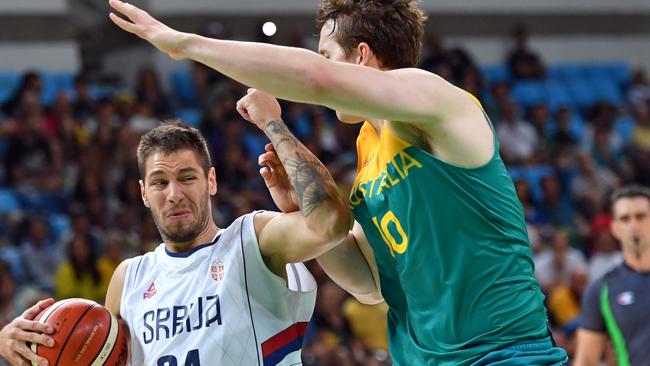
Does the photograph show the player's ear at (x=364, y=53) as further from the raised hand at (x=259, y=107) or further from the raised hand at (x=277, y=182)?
the raised hand at (x=277, y=182)

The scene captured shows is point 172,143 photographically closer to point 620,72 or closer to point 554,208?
point 554,208

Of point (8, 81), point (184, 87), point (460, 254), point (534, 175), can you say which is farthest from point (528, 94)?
point (460, 254)

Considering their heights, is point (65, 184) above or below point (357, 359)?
above

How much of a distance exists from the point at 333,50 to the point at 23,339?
65.1 inches

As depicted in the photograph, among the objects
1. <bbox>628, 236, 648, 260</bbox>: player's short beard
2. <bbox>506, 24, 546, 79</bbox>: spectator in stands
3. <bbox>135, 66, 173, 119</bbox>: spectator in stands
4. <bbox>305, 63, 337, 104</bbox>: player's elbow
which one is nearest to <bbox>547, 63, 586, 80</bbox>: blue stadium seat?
<bbox>506, 24, 546, 79</bbox>: spectator in stands

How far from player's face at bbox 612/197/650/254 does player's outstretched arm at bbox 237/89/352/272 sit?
133 inches

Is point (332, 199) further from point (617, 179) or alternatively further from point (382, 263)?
point (617, 179)

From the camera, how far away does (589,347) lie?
6.91 m

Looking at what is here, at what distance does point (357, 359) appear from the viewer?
31.1ft

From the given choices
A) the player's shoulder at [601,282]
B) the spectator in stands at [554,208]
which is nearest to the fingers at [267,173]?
the player's shoulder at [601,282]

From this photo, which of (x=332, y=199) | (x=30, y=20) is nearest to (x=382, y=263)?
(x=332, y=199)

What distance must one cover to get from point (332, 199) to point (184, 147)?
74 centimetres

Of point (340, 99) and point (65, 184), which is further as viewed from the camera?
point (65, 184)

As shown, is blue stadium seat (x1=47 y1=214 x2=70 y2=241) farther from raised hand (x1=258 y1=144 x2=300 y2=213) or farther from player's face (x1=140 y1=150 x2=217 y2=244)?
raised hand (x1=258 y1=144 x2=300 y2=213)
